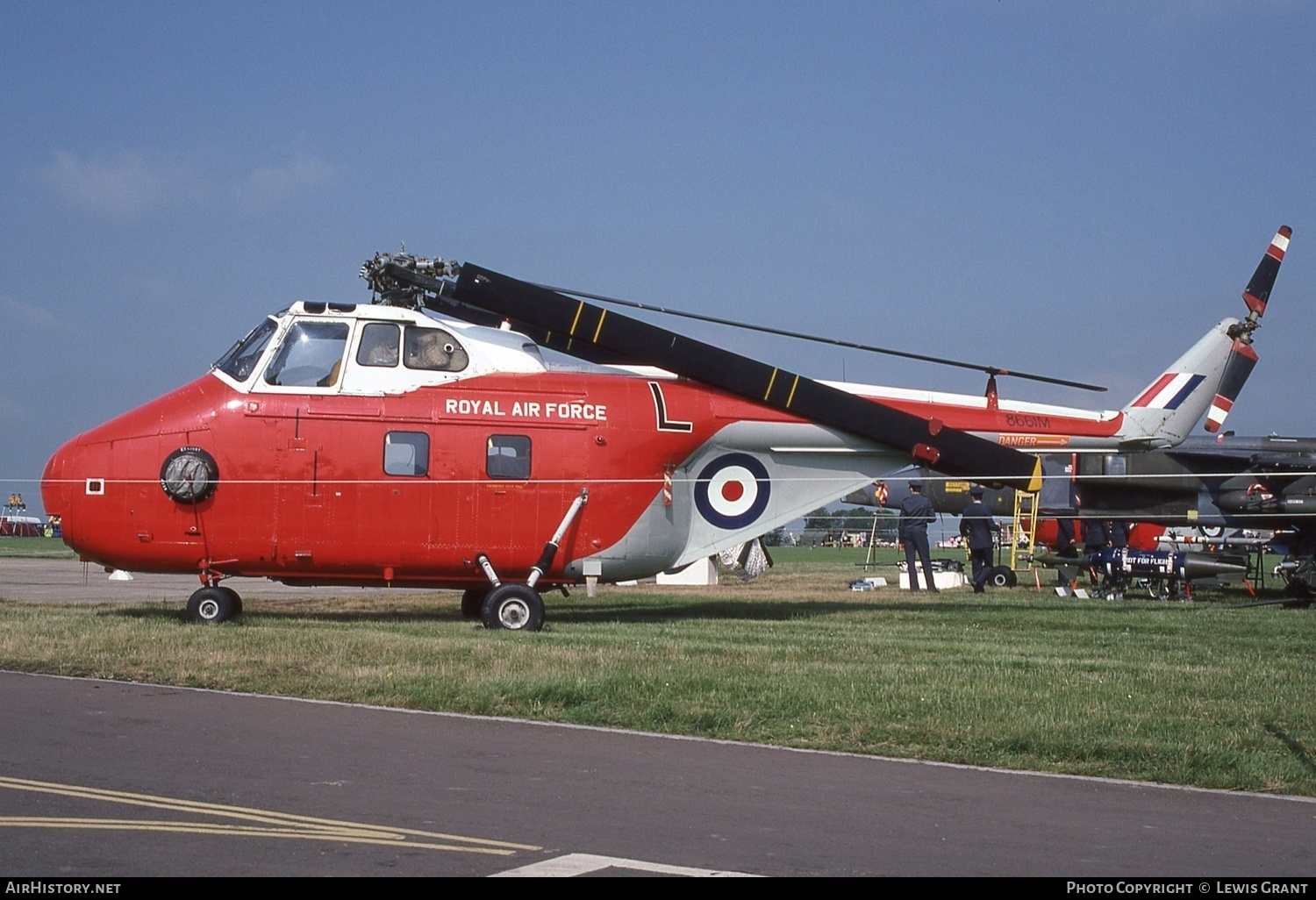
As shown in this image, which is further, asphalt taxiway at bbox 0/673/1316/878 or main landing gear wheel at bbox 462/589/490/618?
main landing gear wheel at bbox 462/589/490/618

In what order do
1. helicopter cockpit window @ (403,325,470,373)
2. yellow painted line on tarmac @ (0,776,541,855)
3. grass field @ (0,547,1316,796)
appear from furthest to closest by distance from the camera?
helicopter cockpit window @ (403,325,470,373) < grass field @ (0,547,1316,796) < yellow painted line on tarmac @ (0,776,541,855)

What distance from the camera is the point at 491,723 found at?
29.2 ft

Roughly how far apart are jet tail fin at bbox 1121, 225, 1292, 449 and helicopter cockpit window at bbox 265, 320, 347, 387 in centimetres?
1364

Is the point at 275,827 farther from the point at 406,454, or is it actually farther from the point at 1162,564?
the point at 1162,564

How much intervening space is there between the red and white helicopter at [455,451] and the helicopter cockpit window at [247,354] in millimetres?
29

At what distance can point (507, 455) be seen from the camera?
1498 centimetres

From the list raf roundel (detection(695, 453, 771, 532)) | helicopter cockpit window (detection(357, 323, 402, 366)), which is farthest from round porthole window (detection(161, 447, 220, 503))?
raf roundel (detection(695, 453, 771, 532))

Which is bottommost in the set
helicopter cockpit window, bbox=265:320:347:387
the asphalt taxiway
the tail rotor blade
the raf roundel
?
the asphalt taxiway

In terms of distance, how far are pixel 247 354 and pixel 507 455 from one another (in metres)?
3.16

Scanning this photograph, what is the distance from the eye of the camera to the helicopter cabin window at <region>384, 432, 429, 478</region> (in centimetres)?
1466

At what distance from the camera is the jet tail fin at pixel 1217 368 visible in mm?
24047

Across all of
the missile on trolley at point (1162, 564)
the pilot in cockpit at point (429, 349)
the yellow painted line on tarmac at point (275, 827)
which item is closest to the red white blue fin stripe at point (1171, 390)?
the missile on trolley at point (1162, 564)

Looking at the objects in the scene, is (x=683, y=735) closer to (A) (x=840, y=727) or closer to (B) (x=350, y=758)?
(A) (x=840, y=727)

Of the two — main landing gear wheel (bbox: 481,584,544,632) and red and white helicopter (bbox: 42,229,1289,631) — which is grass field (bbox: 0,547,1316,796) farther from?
red and white helicopter (bbox: 42,229,1289,631)
